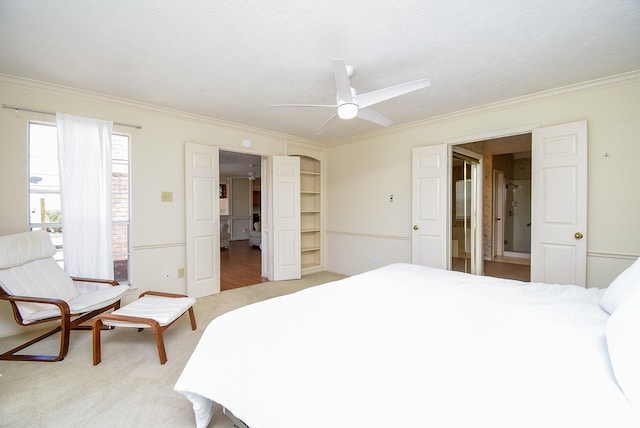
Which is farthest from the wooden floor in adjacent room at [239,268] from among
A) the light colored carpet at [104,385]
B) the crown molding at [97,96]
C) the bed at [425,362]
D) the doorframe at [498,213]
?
the doorframe at [498,213]

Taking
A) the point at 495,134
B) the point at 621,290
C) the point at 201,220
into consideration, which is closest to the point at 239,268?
the point at 201,220

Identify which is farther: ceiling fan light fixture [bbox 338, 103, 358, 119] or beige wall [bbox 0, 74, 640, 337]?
beige wall [bbox 0, 74, 640, 337]

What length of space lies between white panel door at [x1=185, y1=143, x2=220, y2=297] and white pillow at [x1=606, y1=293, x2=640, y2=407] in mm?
3860

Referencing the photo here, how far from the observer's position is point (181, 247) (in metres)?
3.67

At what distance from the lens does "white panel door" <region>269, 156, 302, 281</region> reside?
448 cm

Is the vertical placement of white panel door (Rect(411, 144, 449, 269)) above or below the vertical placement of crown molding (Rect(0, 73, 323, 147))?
below

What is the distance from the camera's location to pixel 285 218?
4566 millimetres

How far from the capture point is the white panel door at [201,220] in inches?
144

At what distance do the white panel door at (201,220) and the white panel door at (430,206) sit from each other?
283 centimetres

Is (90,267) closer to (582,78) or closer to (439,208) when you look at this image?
(439,208)

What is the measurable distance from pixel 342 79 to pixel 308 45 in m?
0.44

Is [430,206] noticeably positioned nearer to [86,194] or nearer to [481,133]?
[481,133]

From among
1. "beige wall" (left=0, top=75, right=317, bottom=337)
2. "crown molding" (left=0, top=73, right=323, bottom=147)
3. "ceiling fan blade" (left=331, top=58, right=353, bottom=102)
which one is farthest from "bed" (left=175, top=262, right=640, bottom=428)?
"crown molding" (left=0, top=73, right=323, bottom=147)

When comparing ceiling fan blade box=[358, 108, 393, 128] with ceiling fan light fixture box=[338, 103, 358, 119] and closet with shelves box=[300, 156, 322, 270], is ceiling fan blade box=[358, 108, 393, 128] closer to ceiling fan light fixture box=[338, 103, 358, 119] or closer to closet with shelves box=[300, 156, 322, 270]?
ceiling fan light fixture box=[338, 103, 358, 119]
